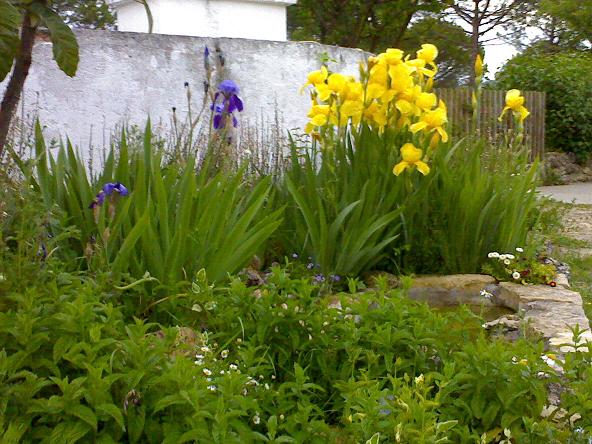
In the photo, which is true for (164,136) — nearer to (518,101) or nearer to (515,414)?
(518,101)

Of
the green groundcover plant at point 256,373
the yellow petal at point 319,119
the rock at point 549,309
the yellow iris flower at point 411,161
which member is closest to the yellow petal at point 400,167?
the yellow iris flower at point 411,161

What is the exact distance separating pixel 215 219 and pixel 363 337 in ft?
2.98

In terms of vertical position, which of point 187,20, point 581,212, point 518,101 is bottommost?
point 581,212

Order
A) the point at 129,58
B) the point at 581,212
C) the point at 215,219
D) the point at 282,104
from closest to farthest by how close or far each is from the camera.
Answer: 1. the point at 215,219
2. the point at 129,58
3. the point at 282,104
4. the point at 581,212

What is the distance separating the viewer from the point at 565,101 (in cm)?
1484

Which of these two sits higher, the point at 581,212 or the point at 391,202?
the point at 391,202

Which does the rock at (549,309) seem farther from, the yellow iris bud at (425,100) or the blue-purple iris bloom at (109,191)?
the blue-purple iris bloom at (109,191)

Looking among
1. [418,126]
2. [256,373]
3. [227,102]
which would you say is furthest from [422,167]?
[256,373]

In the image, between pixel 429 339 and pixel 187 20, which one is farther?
pixel 187 20

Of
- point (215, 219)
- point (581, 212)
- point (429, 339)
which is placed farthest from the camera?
point (581, 212)

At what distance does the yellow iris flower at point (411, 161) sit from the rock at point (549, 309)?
2.20ft

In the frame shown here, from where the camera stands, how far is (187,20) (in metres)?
5.80

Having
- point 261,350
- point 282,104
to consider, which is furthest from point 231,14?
point 261,350

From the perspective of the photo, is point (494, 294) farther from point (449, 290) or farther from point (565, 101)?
point (565, 101)
